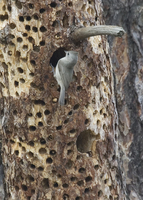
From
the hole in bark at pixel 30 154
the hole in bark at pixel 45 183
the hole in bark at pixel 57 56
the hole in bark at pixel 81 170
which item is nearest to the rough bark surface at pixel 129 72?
the hole in bark at pixel 57 56

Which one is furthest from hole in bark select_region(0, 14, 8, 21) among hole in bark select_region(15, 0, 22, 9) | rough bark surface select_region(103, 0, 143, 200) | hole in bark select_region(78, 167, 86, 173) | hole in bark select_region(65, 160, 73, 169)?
rough bark surface select_region(103, 0, 143, 200)

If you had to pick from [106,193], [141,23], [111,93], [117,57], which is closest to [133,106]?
[117,57]

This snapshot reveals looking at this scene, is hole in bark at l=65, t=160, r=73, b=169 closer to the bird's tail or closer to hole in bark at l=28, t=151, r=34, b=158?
hole in bark at l=28, t=151, r=34, b=158

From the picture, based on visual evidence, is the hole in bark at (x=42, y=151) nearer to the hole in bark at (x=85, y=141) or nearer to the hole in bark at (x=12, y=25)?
the hole in bark at (x=85, y=141)

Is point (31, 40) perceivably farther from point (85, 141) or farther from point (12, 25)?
point (85, 141)

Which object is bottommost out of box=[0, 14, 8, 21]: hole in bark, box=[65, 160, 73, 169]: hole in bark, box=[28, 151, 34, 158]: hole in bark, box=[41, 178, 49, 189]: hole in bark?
box=[41, 178, 49, 189]: hole in bark

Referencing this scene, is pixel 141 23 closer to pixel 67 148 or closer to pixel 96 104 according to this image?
pixel 96 104
